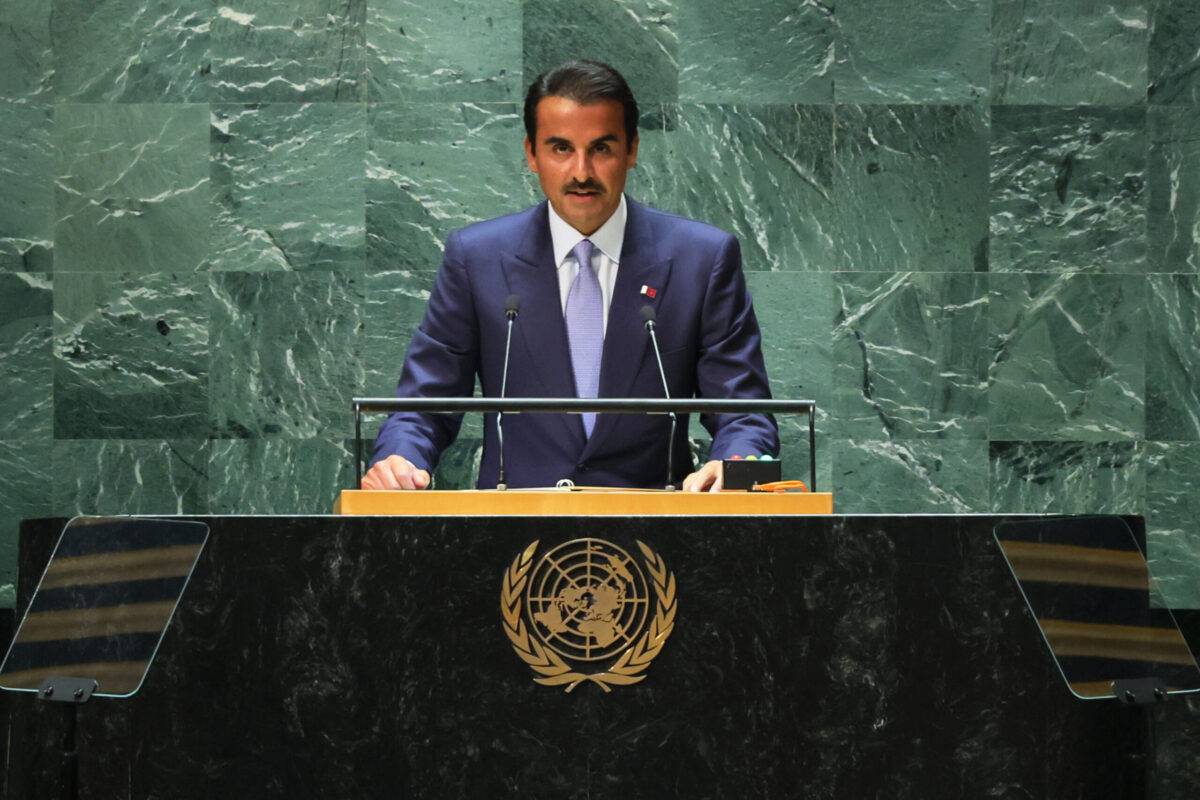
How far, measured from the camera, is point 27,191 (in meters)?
6.36

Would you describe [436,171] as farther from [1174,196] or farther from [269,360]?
[1174,196]

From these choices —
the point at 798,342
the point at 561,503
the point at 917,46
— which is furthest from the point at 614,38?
the point at 561,503

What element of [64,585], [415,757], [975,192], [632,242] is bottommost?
[415,757]

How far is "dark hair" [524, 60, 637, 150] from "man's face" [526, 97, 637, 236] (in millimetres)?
17

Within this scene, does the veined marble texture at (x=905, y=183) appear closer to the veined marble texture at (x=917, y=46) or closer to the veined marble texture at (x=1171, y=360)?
the veined marble texture at (x=917, y=46)

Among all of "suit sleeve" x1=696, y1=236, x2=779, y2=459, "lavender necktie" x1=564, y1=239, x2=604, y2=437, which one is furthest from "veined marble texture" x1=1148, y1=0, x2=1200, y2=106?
"lavender necktie" x1=564, y1=239, x2=604, y2=437

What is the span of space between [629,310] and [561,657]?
Answer: 1738 millimetres

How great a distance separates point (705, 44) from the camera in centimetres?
642

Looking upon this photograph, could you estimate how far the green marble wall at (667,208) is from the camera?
20.8 feet

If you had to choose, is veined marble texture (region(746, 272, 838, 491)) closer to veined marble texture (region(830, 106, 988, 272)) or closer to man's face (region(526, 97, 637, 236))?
veined marble texture (region(830, 106, 988, 272))

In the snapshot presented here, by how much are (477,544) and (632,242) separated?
72.9 inches

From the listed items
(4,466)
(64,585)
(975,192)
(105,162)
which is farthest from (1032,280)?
(64,585)

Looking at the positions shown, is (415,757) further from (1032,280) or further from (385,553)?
(1032,280)

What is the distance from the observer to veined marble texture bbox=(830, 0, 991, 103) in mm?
6426
